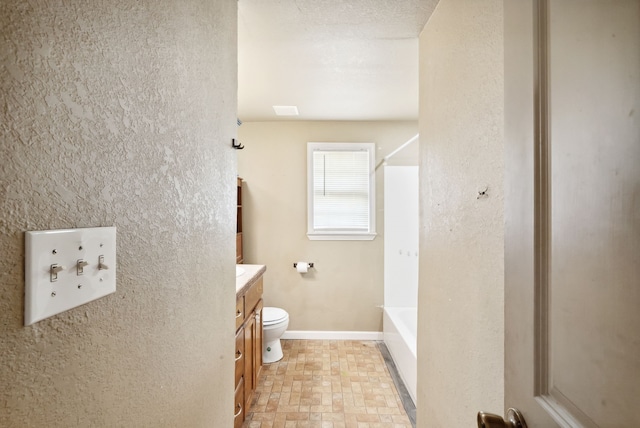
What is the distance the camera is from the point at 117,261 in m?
0.62

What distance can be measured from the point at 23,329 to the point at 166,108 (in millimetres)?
591

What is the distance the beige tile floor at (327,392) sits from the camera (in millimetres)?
2033

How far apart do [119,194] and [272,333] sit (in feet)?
7.85

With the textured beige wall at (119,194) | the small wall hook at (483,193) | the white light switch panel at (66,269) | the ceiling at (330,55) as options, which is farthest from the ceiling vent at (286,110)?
the white light switch panel at (66,269)

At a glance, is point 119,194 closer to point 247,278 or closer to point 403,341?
point 247,278

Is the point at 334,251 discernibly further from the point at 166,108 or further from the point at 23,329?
the point at 23,329

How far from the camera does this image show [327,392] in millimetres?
2344

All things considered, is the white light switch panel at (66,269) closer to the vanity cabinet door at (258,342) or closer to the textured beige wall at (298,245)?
the vanity cabinet door at (258,342)

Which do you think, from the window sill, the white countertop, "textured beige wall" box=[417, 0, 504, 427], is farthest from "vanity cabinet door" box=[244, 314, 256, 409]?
the window sill

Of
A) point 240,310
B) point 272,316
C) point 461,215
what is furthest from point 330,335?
point 461,215

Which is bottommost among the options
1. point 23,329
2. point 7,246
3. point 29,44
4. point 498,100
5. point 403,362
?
point 403,362

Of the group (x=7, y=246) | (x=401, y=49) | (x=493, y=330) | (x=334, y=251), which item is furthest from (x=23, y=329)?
(x=334, y=251)

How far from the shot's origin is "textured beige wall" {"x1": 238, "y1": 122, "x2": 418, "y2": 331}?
11.2 ft

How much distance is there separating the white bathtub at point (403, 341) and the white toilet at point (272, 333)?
41.0 inches
